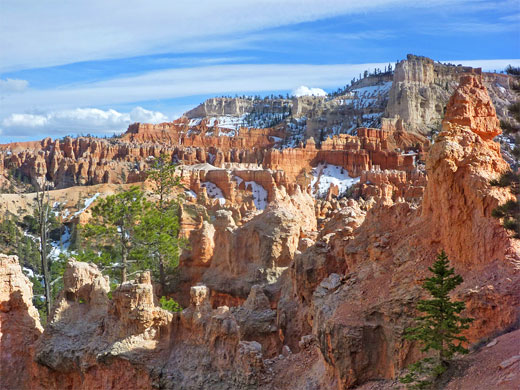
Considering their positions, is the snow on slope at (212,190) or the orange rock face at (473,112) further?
the snow on slope at (212,190)

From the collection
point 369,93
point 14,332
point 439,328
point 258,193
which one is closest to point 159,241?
point 14,332

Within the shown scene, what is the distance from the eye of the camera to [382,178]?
86.6 m

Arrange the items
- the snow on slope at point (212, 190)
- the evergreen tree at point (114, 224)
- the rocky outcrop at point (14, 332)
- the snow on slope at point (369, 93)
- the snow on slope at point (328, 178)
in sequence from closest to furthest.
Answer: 1. the rocky outcrop at point (14, 332)
2. the evergreen tree at point (114, 224)
3. the snow on slope at point (212, 190)
4. the snow on slope at point (328, 178)
5. the snow on slope at point (369, 93)

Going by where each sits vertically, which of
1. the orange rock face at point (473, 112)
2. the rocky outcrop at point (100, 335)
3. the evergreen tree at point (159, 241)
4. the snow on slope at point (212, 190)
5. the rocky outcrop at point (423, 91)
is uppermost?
the rocky outcrop at point (423, 91)

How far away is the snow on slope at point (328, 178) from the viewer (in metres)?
96.1

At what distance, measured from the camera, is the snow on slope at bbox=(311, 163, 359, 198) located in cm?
9606

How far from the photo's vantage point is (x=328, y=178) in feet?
341

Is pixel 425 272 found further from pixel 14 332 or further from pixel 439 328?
pixel 14 332

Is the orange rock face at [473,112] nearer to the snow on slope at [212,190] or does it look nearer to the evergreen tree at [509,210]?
the evergreen tree at [509,210]

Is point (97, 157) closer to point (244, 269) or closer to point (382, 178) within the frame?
point (382, 178)

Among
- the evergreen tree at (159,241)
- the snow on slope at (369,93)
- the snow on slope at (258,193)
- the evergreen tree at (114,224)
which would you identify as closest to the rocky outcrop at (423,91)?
the snow on slope at (369,93)

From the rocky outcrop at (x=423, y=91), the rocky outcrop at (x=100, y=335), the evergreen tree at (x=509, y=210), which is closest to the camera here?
the evergreen tree at (x=509, y=210)

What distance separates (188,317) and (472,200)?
6.26m

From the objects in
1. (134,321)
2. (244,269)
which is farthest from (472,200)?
(244,269)
